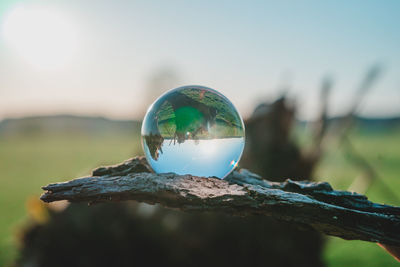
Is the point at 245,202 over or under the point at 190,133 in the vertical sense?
under

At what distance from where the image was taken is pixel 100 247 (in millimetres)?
5645

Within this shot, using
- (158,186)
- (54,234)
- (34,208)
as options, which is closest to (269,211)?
(158,186)

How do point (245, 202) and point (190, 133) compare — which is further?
point (190, 133)

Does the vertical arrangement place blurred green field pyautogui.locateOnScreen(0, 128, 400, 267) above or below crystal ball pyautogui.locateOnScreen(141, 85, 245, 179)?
below

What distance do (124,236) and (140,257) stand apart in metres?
0.60

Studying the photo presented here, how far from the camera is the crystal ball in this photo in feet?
6.86

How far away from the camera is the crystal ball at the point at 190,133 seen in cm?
209

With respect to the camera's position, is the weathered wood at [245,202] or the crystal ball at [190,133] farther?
the crystal ball at [190,133]

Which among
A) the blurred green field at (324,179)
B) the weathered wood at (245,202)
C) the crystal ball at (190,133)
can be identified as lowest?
the blurred green field at (324,179)

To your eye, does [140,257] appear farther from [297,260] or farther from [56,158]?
[56,158]

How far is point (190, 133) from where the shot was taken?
2100 millimetres

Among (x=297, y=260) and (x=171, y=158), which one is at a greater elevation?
(x=171, y=158)

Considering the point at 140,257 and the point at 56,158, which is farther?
the point at 56,158

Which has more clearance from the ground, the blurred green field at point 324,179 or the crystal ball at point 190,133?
the crystal ball at point 190,133
